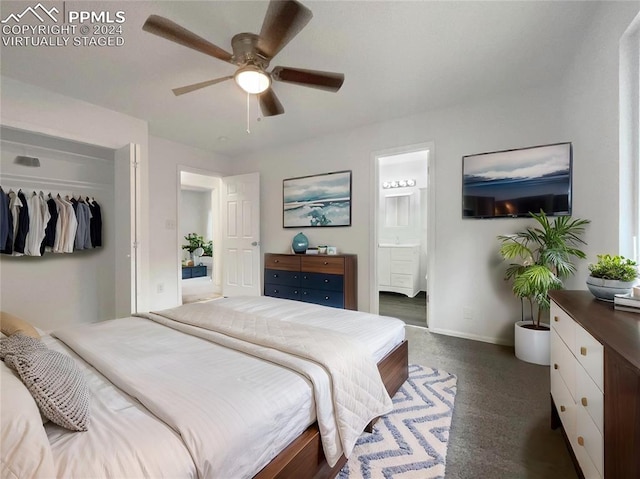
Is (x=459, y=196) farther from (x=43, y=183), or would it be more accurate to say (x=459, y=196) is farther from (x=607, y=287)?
(x=43, y=183)

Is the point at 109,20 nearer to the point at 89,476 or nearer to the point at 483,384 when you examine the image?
the point at 89,476

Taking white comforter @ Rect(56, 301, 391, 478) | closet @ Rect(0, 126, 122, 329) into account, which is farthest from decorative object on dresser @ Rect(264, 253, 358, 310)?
closet @ Rect(0, 126, 122, 329)

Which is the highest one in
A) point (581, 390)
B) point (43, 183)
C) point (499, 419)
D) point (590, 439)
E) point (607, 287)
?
point (43, 183)

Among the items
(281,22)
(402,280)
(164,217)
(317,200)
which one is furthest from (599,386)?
(164,217)

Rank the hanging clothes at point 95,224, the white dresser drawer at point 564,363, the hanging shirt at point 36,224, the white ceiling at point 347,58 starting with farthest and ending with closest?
the hanging clothes at point 95,224
the hanging shirt at point 36,224
the white ceiling at point 347,58
the white dresser drawer at point 564,363

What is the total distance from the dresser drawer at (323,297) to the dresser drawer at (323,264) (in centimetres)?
27

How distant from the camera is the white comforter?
0.86 metres

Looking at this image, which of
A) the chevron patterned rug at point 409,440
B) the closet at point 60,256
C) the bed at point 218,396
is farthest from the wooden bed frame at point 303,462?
the closet at point 60,256

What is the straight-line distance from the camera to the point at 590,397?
1099 millimetres

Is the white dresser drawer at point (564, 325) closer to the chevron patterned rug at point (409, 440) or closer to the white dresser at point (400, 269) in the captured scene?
the chevron patterned rug at point (409, 440)

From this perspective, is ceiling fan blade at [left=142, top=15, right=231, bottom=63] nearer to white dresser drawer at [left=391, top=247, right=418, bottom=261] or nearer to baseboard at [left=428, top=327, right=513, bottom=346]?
baseboard at [left=428, top=327, right=513, bottom=346]

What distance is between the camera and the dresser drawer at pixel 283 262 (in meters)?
4.00

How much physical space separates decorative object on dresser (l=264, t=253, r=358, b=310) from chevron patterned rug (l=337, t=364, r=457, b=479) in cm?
164

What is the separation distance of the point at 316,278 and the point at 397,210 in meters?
2.72
